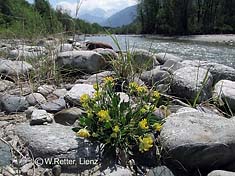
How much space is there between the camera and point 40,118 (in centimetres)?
259

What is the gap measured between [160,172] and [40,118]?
99 cm

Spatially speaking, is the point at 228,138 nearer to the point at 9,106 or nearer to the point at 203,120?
the point at 203,120

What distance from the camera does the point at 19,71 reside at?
3.88 metres

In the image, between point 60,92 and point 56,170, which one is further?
point 60,92

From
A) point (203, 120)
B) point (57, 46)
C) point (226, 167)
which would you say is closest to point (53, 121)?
point (203, 120)

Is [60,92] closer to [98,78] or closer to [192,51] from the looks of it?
[98,78]

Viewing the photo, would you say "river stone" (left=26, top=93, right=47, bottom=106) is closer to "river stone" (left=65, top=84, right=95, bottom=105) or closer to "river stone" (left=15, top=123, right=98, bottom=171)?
"river stone" (left=65, top=84, right=95, bottom=105)

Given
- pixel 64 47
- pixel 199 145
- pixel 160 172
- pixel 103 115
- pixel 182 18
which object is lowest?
pixel 160 172

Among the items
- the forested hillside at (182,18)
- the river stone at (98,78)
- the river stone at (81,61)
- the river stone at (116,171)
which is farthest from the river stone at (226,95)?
the forested hillside at (182,18)

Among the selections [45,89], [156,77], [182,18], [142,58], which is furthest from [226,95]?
[182,18]

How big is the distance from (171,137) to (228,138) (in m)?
0.39

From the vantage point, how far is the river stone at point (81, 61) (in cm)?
434

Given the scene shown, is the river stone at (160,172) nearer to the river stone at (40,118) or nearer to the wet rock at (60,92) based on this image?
the river stone at (40,118)

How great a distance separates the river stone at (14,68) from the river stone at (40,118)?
4.07 ft
